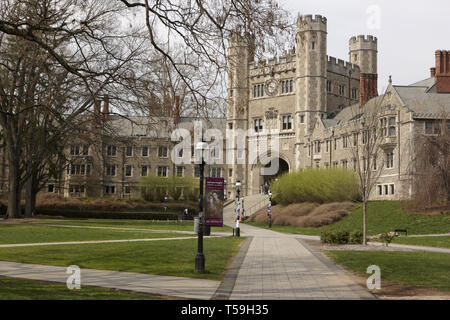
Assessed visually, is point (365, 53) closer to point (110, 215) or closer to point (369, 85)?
point (369, 85)

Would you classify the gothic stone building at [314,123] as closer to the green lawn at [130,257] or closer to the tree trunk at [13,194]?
the tree trunk at [13,194]

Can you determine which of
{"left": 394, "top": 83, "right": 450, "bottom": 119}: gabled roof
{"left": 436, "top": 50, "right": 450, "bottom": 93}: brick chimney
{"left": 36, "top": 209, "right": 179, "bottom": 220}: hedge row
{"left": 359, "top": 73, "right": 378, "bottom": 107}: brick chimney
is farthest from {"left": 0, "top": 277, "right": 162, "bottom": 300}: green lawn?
{"left": 359, "top": 73, "right": 378, "bottom": 107}: brick chimney

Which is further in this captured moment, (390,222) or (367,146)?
(390,222)

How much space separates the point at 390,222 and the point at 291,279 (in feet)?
82.6

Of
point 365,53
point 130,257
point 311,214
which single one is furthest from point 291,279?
point 365,53

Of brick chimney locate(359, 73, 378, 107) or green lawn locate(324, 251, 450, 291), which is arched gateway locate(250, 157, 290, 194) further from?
green lawn locate(324, 251, 450, 291)

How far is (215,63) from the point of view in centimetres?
1174

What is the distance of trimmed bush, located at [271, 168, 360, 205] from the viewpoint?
4422 centimetres

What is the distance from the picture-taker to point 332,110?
222 ft

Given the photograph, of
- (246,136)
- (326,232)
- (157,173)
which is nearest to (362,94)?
(246,136)

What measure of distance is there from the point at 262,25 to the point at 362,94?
43.5 meters

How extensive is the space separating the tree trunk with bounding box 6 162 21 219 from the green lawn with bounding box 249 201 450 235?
18775 millimetres

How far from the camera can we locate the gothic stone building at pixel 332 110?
45281mm

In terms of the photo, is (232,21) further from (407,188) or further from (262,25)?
(407,188)
